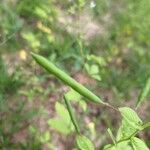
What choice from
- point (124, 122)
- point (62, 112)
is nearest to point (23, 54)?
point (62, 112)

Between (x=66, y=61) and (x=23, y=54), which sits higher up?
(x=23, y=54)

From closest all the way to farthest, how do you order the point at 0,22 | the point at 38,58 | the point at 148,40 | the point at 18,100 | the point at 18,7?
the point at 38,58, the point at 18,100, the point at 0,22, the point at 18,7, the point at 148,40

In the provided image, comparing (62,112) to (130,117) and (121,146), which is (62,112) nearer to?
(121,146)

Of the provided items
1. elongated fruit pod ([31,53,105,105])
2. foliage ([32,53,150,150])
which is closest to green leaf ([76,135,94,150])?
foliage ([32,53,150,150])

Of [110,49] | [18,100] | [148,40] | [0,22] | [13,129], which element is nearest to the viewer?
[13,129]

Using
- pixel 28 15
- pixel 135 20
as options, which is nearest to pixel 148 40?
pixel 135 20

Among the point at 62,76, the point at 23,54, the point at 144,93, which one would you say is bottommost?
the point at 144,93

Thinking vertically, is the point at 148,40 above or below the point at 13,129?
above

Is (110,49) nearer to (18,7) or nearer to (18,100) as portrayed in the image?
(18,7)
